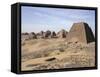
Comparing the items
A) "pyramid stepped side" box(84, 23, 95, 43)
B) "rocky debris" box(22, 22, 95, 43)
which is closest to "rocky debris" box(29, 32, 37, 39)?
"rocky debris" box(22, 22, 95, 43)

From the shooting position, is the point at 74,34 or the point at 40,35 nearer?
the point at 40,35

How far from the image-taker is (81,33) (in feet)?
7.43

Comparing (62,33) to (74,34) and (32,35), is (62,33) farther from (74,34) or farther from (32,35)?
(32,35)

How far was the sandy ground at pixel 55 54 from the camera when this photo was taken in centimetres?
206

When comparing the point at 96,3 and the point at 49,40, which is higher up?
the point at 96,3

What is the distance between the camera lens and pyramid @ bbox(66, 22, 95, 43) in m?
2.21

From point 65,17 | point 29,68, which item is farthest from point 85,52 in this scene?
point 29,68

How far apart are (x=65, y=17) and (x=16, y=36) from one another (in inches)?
18.4

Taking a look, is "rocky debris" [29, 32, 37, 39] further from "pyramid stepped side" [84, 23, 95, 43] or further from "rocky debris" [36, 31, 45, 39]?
"pyramid stepped side" [84, 23, 95, 43]

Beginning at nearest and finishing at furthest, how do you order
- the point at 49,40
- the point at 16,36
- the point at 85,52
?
the point at 16,36
the point at 49,40
the point at 85,52

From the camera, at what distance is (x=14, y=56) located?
2029mm

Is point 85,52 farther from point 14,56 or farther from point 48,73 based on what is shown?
point 14,56

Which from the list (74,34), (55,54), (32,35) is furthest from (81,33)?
(32,35)

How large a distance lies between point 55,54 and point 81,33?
0.31 meters
